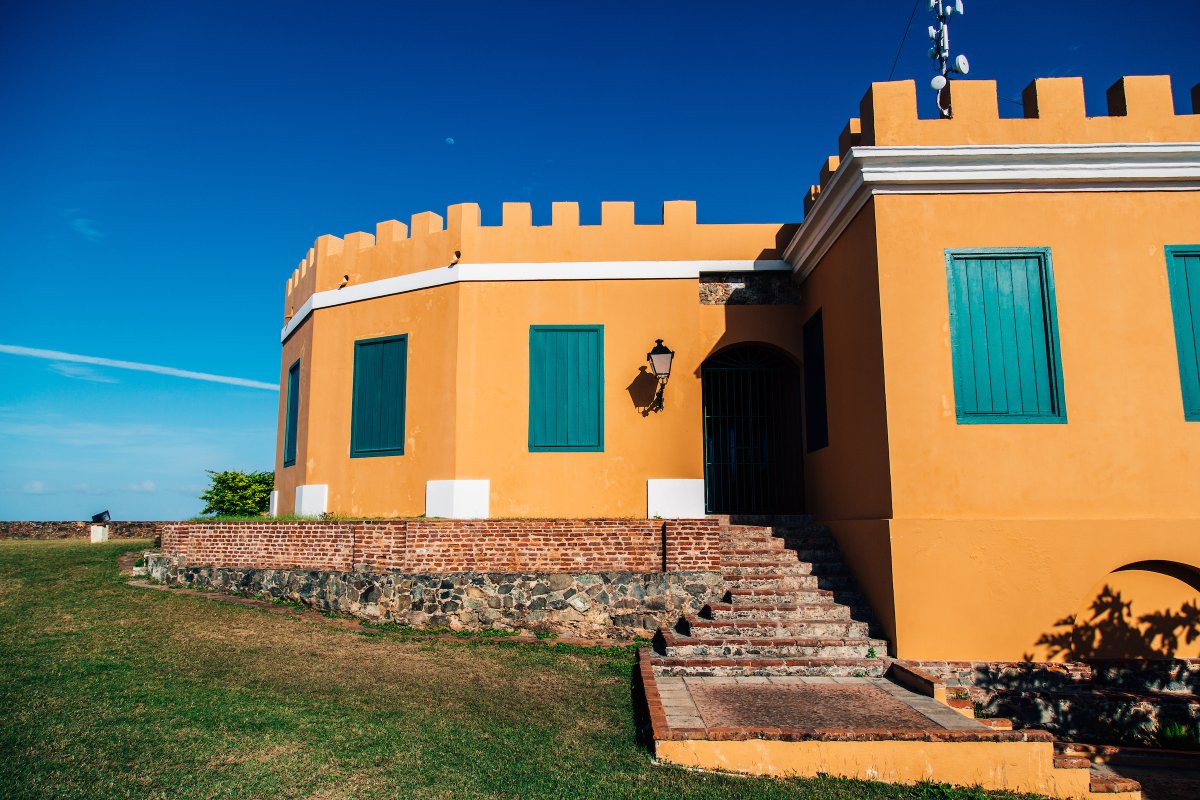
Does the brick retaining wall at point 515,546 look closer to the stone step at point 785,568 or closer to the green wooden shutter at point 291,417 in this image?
the stone step at point 785,568

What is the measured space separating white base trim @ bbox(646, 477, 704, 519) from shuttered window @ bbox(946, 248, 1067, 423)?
3917 mm

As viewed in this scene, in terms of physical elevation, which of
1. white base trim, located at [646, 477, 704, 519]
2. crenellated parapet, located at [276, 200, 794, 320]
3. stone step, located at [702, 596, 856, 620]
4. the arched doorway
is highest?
crenellated parapet, located at [276, 200, 794, 320]

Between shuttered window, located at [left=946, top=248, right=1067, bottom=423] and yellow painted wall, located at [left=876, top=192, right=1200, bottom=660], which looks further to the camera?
shuttered window, located at [left=946, top=248, right=1067, bottom=423]

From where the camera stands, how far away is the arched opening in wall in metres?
7.42

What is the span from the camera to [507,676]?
739 centimetres

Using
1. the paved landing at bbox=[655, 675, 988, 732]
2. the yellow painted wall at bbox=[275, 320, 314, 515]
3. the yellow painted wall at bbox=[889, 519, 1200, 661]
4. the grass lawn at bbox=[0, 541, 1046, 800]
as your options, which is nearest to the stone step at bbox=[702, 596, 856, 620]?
the yellow painted wall at bbox=[889, 519, 1200, 661]

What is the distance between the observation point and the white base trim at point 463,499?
10.7m

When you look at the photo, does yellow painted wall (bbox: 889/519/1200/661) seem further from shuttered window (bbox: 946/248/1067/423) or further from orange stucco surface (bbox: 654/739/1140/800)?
orange stucco surface (bbox: 654/739/1140/800)

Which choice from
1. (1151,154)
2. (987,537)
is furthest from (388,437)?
(1151,154)

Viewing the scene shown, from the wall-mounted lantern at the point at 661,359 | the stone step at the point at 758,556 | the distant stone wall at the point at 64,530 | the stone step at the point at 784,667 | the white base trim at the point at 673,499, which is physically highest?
the wall-mounted lantern at the point at 661,359

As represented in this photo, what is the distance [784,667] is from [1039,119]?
6.19 meters

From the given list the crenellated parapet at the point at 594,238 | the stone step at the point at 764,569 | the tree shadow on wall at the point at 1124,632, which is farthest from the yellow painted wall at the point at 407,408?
the tree shadow on wall at the point at 1124,632

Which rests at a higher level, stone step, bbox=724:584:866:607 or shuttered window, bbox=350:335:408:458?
shuttered window, bbox=350:335:408:458

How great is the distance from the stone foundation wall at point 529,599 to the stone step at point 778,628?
76 cm
